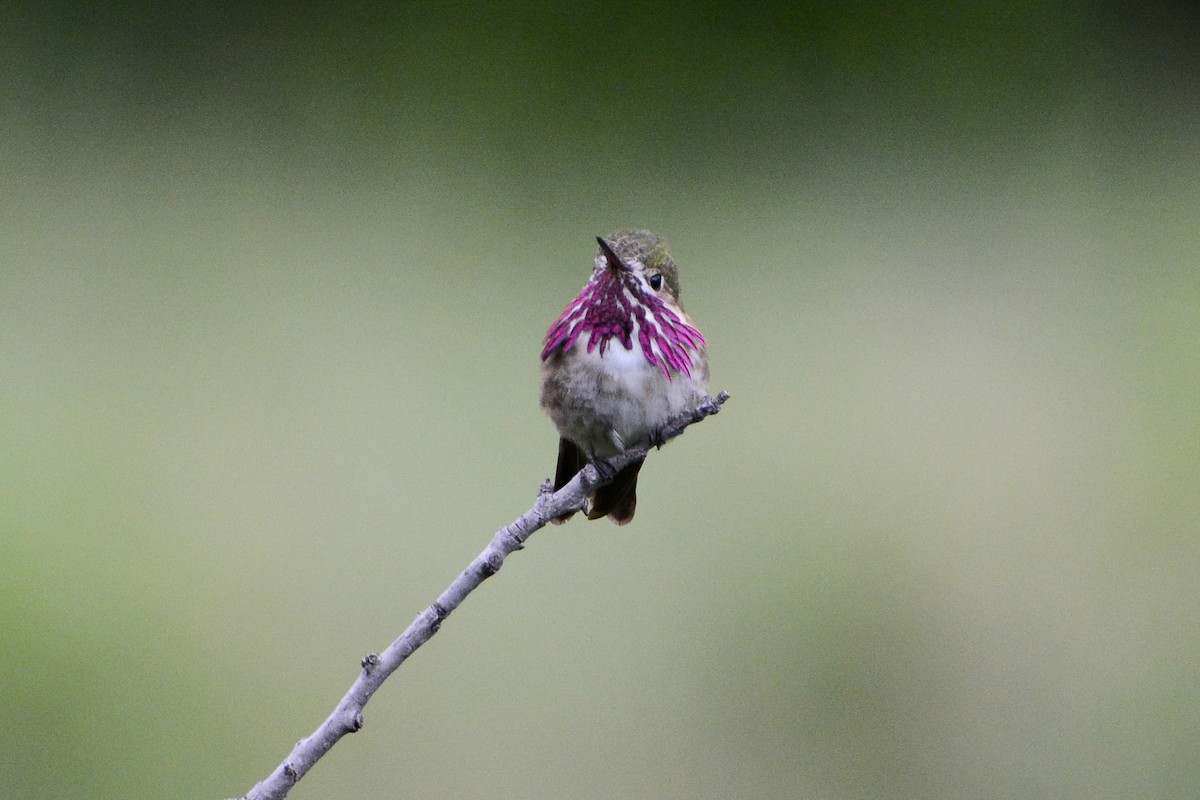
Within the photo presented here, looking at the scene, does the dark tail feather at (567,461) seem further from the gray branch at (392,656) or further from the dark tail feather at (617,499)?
the gray branch at (392,656)

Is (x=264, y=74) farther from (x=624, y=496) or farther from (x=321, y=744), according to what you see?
(x=321, y=744)

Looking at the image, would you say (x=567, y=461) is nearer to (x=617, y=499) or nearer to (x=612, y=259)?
(x=617, y=499)

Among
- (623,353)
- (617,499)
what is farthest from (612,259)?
(617,499)

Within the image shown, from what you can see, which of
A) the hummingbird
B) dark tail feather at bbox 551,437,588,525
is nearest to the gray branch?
the hummingbird

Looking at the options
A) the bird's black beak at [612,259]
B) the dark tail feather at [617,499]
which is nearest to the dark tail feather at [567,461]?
the dark tail feather at [617,499]

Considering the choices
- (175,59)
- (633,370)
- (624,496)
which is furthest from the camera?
(175,59)

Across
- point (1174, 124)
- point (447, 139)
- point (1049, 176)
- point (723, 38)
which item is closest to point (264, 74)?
point (447, 139)
